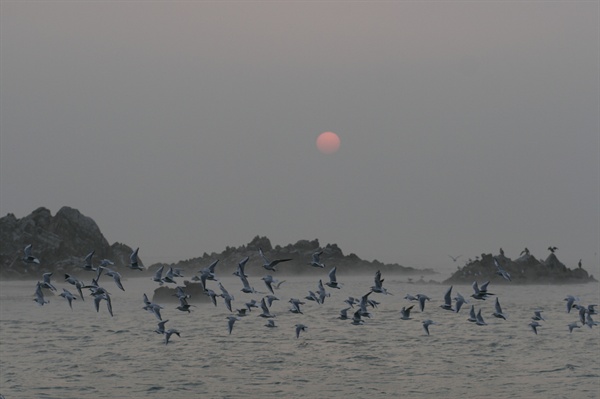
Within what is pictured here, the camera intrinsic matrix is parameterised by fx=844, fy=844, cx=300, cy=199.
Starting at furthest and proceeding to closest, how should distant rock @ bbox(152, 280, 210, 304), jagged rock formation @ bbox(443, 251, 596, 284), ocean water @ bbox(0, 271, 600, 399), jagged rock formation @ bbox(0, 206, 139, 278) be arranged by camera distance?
1. jagged rock formation @ bbox(0, 206, 139, 278)
2. jagged rock formation @ bbox(443, 251, 596, 284)
3. distant rock @ bbox(152, 280, 210, 304)
4. ocean water @ bbox(0, 271, 600, 399)

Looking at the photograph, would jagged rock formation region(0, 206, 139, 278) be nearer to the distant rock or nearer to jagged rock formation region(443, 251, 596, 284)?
the distant rock

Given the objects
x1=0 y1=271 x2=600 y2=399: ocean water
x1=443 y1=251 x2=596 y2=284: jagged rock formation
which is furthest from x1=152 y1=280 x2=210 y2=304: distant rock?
x1=443 y1=251 x2=596 y2=284: jagged rock formation

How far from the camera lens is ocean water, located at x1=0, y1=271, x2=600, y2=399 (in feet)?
160

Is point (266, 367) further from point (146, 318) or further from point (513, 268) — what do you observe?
point (513, 268)

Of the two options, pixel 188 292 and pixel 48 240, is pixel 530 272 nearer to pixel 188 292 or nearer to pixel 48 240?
pixel 188 292

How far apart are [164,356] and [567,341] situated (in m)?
35.0

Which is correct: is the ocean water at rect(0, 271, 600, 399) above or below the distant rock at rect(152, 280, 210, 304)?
below

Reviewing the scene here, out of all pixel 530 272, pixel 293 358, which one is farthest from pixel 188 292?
pixel 530 272

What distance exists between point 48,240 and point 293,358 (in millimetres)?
132856

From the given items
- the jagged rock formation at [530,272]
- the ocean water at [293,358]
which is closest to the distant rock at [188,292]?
the ocean water at [293,358]

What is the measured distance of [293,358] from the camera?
203 ft

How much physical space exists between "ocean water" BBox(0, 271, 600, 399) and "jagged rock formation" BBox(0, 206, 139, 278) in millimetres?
80512

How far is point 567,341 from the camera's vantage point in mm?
73312

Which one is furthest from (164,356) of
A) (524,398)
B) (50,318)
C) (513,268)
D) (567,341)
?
(513,268)
